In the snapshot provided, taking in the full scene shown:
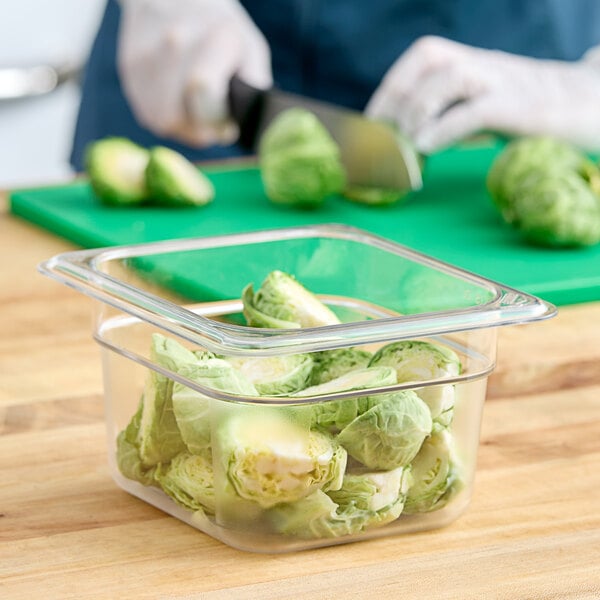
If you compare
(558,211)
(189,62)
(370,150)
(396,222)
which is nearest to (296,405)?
(558,211)

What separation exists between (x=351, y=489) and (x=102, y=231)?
37.1 inches

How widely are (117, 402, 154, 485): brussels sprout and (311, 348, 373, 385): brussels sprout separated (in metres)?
0.13

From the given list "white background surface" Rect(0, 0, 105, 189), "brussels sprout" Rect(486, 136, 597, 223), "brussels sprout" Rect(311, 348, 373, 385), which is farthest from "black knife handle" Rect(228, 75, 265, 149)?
"white background surface" Rect(0, 0, 105, 189)

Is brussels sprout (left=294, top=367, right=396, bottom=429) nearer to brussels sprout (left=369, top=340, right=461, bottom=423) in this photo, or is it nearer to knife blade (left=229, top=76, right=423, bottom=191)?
brussels sprout (left=369, top=340, right=461, bottom=423)

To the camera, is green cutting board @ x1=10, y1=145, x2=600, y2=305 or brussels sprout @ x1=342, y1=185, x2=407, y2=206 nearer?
green cutting board @ x1=10, y1=145, x2=600, y2=305

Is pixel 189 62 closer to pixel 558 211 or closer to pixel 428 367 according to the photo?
pixel 558 211

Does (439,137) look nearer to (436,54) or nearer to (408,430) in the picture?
(436,54)

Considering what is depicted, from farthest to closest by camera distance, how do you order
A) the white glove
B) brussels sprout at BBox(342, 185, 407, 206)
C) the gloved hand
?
1. the white glove
2. the gloved hand
3. brussels sprout at BBox(342, 185, 407, 206)

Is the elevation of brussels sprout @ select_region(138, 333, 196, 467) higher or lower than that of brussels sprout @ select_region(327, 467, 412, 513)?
higher

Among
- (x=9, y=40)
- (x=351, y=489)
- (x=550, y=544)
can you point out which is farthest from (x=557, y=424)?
(x=9, y=40)

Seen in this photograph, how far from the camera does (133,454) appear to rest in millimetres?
902

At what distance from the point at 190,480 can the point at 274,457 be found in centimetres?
9

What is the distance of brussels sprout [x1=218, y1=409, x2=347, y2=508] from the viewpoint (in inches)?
30.8

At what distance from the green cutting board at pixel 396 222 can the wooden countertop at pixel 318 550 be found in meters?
0.26
